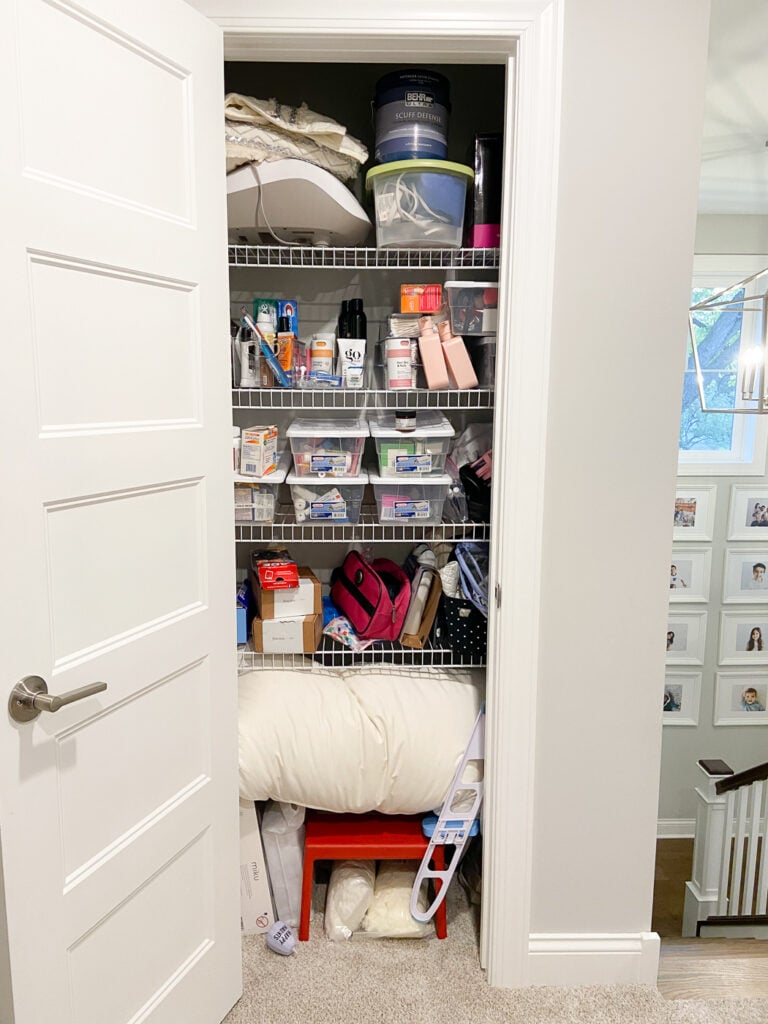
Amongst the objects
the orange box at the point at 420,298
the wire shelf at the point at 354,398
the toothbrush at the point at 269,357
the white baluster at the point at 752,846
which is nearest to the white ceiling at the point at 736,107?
the orange box at the point at 420,298

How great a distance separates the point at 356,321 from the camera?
2.00 meters

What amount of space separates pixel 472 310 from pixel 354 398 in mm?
378

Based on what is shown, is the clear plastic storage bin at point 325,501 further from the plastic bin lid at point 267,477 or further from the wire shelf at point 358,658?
the wire shelf at point 358,658

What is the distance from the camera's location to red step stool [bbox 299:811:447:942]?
2.01m

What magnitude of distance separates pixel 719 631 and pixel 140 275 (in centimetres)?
403

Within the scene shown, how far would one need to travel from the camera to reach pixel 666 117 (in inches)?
64.3

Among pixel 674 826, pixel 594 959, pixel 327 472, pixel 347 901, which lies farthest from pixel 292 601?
pixel 674 826

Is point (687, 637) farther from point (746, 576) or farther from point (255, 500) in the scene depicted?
point (255, 500)

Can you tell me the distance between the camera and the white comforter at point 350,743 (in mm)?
1920

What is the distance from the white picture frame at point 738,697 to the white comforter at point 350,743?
9.99ft

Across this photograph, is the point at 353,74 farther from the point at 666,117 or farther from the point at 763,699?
A: the point at 763,699

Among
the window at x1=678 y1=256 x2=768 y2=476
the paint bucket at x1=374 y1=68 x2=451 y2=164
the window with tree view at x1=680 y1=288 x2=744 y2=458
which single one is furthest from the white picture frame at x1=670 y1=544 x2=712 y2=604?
the paint bucket at x1=374 y1=68 x2=451 y2=164

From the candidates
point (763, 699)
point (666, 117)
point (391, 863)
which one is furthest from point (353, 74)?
point (763, 699)

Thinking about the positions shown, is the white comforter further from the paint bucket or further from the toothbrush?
the paint bucket
